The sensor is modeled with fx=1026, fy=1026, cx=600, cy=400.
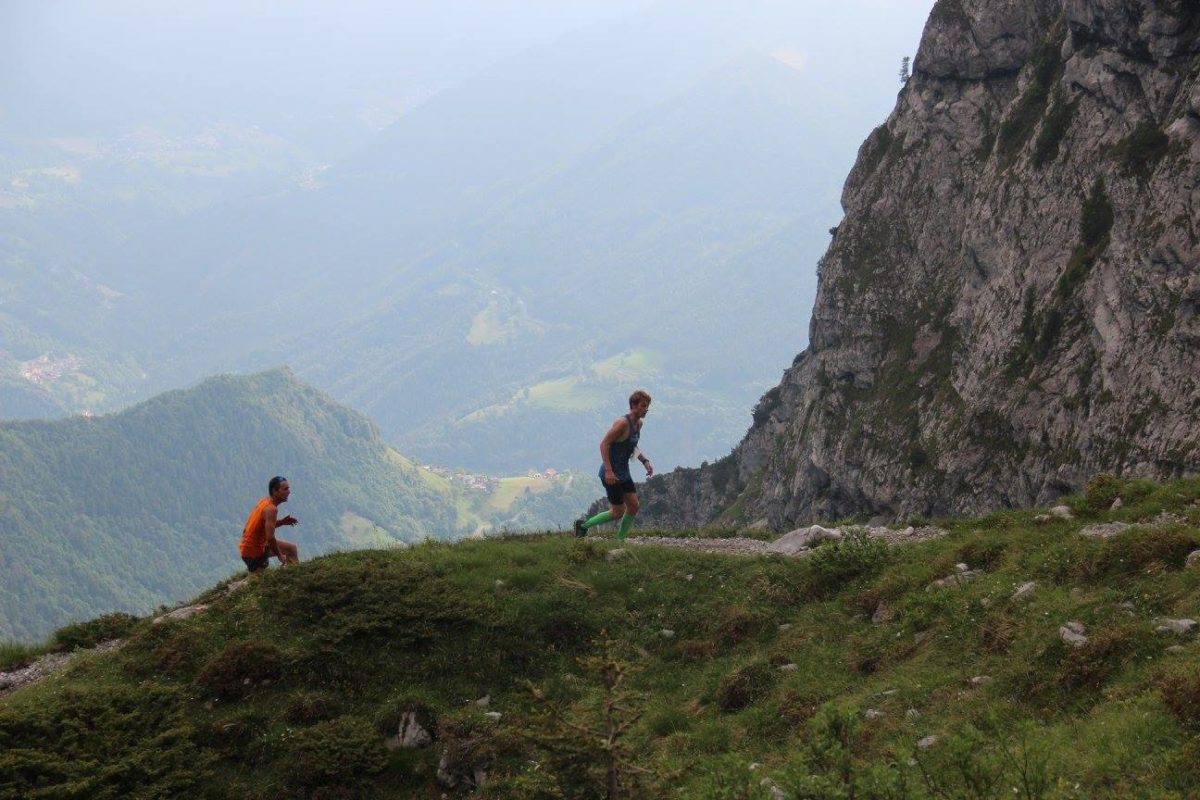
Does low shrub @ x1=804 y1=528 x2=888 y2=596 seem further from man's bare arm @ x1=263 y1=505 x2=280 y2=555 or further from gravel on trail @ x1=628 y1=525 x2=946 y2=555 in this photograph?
man's bare arm @ x1=263 y1=505 x2=280 y2=555

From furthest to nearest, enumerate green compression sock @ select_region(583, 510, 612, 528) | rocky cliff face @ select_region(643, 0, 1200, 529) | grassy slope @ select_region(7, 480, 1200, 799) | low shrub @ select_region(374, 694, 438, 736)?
rocky cliff face @ select_region(643, 0, 1200, 529), green compression sock @ select_region(583, 510, 612, 528), low shrub @ select_region(374, 694, 438, 736), grassy slope @ select_region(7, 480, 1200, 799)

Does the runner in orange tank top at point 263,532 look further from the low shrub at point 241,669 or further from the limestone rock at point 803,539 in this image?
the limestone rock at point 803,539

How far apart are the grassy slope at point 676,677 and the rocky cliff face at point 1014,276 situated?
21678 mm

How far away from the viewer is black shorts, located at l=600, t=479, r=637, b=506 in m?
21.7

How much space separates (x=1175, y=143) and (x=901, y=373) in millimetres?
22256

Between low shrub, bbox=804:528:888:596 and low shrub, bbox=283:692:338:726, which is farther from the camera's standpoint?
low shrub, bbox=804:528:888:596

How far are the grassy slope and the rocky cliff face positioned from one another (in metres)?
21.7

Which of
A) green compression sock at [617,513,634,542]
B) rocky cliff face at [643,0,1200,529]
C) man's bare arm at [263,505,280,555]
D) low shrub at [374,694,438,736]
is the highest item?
rocky cliff face at [643,0,1200,529]

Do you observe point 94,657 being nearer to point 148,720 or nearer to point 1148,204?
point 148,720

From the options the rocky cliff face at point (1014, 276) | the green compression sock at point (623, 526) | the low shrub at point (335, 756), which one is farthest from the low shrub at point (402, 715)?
the rocky cliff face at point (1014, 276)

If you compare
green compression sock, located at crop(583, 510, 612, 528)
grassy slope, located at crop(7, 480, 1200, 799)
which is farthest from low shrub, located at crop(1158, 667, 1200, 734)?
green compression sock, located at crop(583, 510, 612, 528)

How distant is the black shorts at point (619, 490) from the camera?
21.7m

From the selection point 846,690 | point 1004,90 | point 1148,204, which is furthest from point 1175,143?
point 846,690

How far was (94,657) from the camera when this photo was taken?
17.3 m
